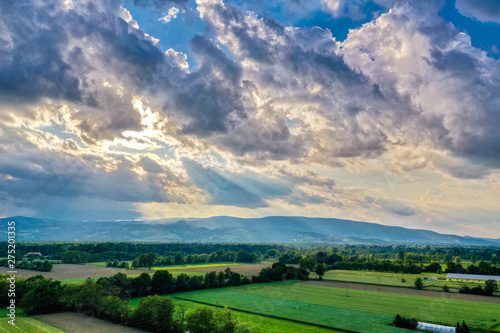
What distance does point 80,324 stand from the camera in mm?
45188

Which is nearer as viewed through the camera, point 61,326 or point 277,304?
point 61,326

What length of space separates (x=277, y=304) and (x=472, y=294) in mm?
43590

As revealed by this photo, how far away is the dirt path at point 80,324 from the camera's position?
42.8 metres

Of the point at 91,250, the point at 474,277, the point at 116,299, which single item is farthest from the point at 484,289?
the point at 91,250

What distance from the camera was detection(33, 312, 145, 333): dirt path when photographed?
42.8m

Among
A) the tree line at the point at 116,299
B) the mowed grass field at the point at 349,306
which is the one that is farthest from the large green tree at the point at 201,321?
the mowed grass field at the point at 349,306

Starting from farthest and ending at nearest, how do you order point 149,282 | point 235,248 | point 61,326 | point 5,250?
point 235,248
point 5,250
point 149,282
point 61,326

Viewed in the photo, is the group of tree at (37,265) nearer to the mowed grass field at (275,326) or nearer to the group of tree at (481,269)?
the mowed grass field at (275,326)

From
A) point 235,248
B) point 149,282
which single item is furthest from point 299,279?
point 235,248

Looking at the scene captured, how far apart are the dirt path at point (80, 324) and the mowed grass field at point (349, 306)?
65.4 feet

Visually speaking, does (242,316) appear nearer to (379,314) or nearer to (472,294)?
(379,314)

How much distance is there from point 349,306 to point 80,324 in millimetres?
42604

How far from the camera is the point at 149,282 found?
221ft

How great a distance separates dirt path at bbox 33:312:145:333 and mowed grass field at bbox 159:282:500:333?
1994 cm
